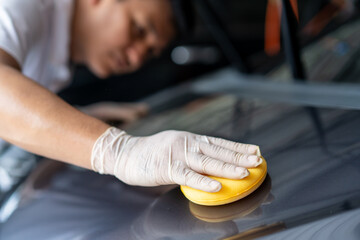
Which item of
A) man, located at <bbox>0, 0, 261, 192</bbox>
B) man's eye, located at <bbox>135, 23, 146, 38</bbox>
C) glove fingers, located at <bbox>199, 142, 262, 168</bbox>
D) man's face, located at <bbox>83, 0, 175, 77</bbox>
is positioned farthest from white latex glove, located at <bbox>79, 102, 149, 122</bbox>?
glove fingers, located at <bbox>199, 142, 262, 168</bbox>

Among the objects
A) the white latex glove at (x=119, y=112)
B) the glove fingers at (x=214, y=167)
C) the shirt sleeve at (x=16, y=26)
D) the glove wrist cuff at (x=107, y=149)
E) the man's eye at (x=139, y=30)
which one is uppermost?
the shirt sleeve at (x=16, y=26)

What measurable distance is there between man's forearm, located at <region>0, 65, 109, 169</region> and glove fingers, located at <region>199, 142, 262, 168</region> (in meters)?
0.24

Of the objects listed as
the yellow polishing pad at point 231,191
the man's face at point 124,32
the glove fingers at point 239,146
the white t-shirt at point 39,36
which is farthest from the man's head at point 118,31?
the yellow polishing pad at point 231,191

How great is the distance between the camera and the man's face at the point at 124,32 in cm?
152

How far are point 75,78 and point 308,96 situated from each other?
206 centimetres

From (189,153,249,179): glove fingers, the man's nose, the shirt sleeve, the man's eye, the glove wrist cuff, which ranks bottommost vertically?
the man's nose

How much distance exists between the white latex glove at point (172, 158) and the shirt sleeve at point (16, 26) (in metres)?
0.43

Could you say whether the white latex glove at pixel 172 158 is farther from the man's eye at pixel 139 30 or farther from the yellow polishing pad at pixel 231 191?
the man's eye at pixel 139 30

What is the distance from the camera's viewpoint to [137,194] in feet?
2.67

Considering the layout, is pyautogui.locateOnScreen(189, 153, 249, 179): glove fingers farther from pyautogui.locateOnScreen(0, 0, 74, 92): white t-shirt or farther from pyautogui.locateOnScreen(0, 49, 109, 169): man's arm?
pyautogui.locateOnScreen(0, 0, 74, 92): white t-shirt

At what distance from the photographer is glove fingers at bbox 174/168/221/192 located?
0.65 meters

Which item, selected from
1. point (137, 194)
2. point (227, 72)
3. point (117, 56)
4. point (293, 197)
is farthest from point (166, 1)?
point (293, 197)

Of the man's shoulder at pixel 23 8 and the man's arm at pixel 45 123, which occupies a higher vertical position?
the man's shoulder at pixel 23 8

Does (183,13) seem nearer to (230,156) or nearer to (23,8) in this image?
(23,8)
